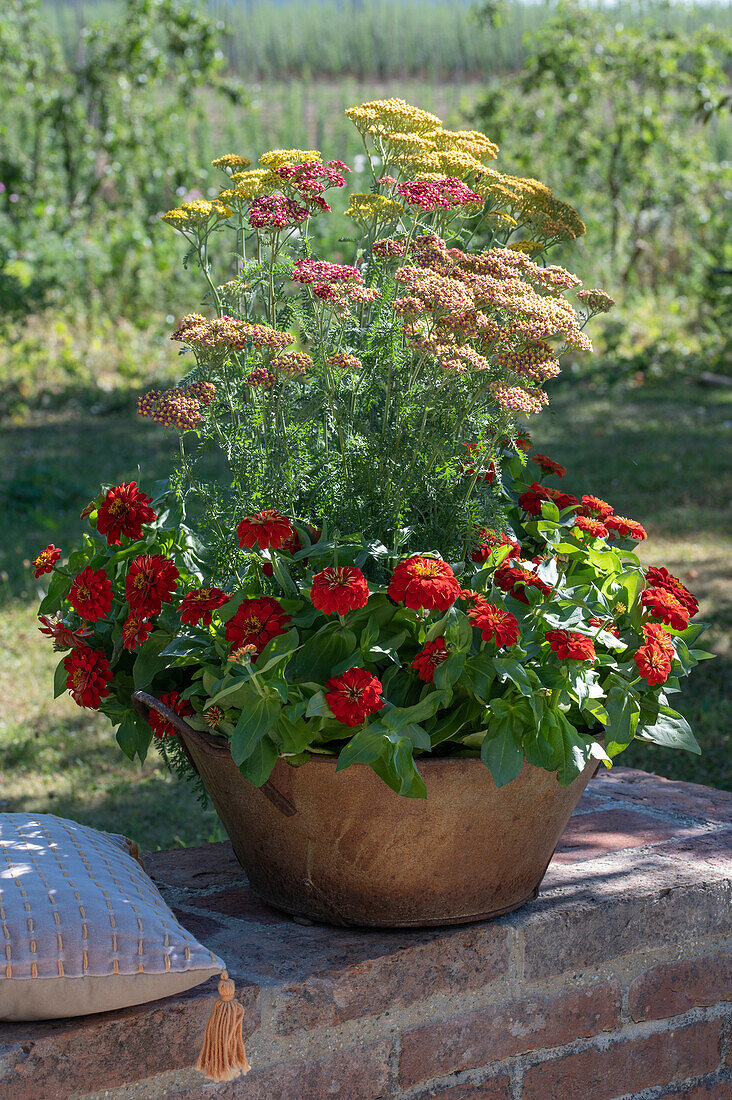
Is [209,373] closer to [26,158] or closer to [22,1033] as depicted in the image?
[22,1033]

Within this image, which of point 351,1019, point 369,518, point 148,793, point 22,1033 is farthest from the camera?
point 148,793

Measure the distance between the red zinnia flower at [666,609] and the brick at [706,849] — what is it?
19.2 inches

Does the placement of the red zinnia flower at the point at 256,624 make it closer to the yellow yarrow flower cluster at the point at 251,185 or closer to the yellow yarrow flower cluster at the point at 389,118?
the yellow yarrow flower cluster at the point at 251,185

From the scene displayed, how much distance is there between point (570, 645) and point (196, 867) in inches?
33.6

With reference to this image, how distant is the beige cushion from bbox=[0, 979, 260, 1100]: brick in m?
0.02

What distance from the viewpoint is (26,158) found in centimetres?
962

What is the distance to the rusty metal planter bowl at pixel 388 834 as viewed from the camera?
1.41 m

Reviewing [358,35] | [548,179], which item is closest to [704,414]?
[548,179]

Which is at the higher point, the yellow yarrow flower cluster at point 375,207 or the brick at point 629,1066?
the yellow yarrow flower cluster at point 375,207

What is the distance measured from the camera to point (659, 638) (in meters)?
1.49

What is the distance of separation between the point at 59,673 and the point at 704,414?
5.78 metres

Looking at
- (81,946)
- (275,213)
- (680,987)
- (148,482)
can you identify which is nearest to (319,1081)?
(81,946)

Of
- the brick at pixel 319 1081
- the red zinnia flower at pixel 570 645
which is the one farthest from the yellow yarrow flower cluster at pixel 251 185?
the brick at pixel 319 1081

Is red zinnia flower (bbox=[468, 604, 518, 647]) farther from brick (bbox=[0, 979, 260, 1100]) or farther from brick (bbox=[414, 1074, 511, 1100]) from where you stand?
brick (bbox=[414, 1074, 511, 1100])
